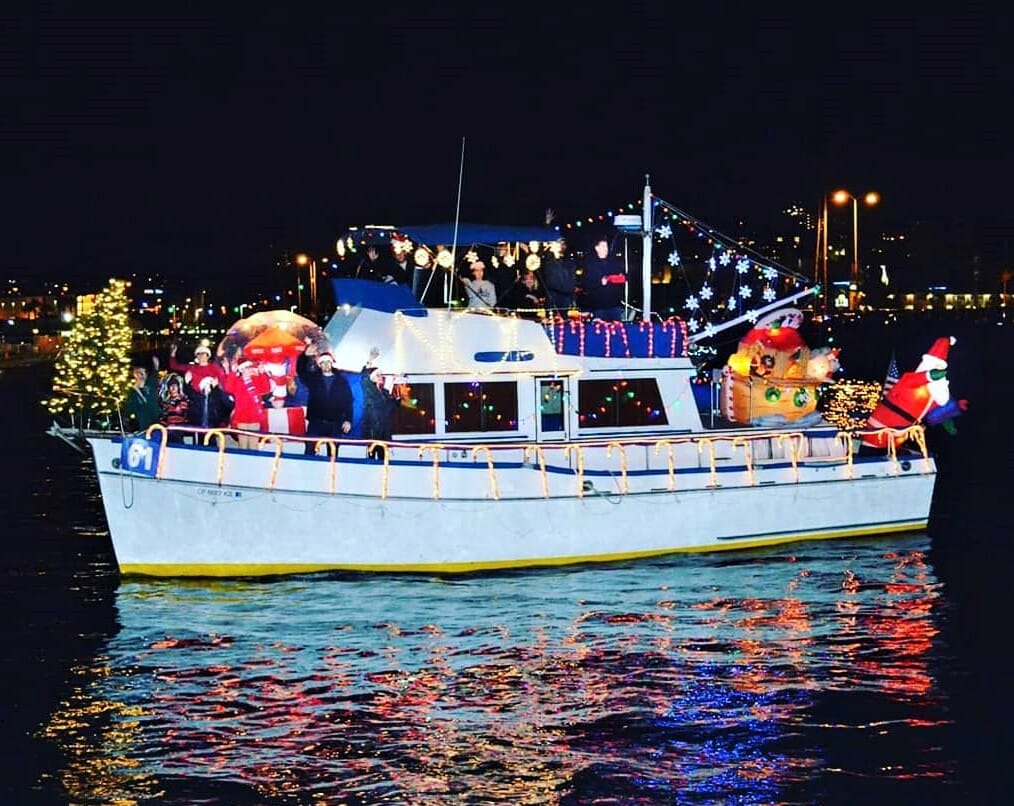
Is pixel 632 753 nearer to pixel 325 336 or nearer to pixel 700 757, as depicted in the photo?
pixel 700 757

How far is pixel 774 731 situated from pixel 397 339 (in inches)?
382

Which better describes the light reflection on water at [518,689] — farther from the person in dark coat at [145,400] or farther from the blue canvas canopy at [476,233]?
the person in dark coat at [145,400]

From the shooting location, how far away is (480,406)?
24.3 metres

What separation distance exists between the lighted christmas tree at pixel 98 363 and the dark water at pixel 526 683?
18777 mm

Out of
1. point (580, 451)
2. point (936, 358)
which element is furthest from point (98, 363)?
point (936, 358)

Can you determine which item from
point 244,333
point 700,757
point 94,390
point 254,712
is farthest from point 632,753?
point 94,390

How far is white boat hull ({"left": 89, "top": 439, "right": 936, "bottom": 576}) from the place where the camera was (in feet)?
71.5

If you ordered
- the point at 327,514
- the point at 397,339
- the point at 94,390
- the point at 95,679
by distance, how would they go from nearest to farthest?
the point at 95,679, the point at 327,514, the point at 397,339, the point at 94,390

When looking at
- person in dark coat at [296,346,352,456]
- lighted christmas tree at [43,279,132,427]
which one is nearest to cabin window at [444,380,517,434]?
person in dark coat at [296,346,352,456]

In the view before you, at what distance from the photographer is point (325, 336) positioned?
24.2 m

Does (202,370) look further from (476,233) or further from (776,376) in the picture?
(776,376)

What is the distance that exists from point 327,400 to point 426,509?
2.22m

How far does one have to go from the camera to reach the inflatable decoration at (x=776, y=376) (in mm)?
27297

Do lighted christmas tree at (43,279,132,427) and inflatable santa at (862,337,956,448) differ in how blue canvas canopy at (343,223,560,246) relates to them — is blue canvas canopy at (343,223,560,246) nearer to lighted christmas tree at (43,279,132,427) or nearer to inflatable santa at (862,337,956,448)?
inflatable santa at (862,337,956,448)
